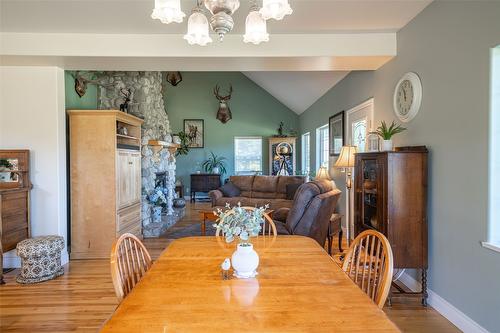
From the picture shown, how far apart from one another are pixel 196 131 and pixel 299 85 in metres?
4.16

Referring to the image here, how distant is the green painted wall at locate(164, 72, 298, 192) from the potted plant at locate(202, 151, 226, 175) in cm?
16

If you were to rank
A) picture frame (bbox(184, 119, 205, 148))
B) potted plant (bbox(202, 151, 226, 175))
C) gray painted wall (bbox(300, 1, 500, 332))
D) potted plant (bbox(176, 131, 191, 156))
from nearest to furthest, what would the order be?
gray painted wall (bbox(300, 1, 500, 332)) → potted plant (bbox(176, 131, 191, 156)) → potted plant (bbox(202, 151, 226, 175)) → picture frame (bbox(184, 119, 205, 148))

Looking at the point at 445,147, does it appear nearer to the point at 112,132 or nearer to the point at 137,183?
the point at 112,132

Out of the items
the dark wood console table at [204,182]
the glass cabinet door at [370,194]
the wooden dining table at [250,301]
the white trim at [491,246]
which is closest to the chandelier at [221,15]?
the wooden dining table at [250,301]

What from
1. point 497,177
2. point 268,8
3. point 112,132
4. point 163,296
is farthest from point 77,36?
point 497,177

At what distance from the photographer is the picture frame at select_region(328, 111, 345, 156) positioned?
4.98m

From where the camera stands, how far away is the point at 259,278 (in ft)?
4.72

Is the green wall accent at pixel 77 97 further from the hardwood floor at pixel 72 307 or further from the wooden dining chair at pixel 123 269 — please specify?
the wooden dining chair at pixel 123 269

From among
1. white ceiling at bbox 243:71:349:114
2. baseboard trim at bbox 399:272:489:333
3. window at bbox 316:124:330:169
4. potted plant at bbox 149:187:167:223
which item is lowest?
baseboard trim at bbox 399:272:489:333

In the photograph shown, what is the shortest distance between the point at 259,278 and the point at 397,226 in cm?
167

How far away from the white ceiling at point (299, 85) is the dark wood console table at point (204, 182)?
3.06 meters

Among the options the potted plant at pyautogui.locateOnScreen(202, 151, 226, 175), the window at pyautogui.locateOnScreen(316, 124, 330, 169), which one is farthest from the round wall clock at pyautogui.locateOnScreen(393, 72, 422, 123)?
the potted plant at pyautogui.locateOnScreen(202, 151, 226, 175)

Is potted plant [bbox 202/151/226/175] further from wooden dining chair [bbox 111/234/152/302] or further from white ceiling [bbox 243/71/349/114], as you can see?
wooden dining chair [bbox 111/234/152/302]

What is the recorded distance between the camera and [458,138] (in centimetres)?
228
